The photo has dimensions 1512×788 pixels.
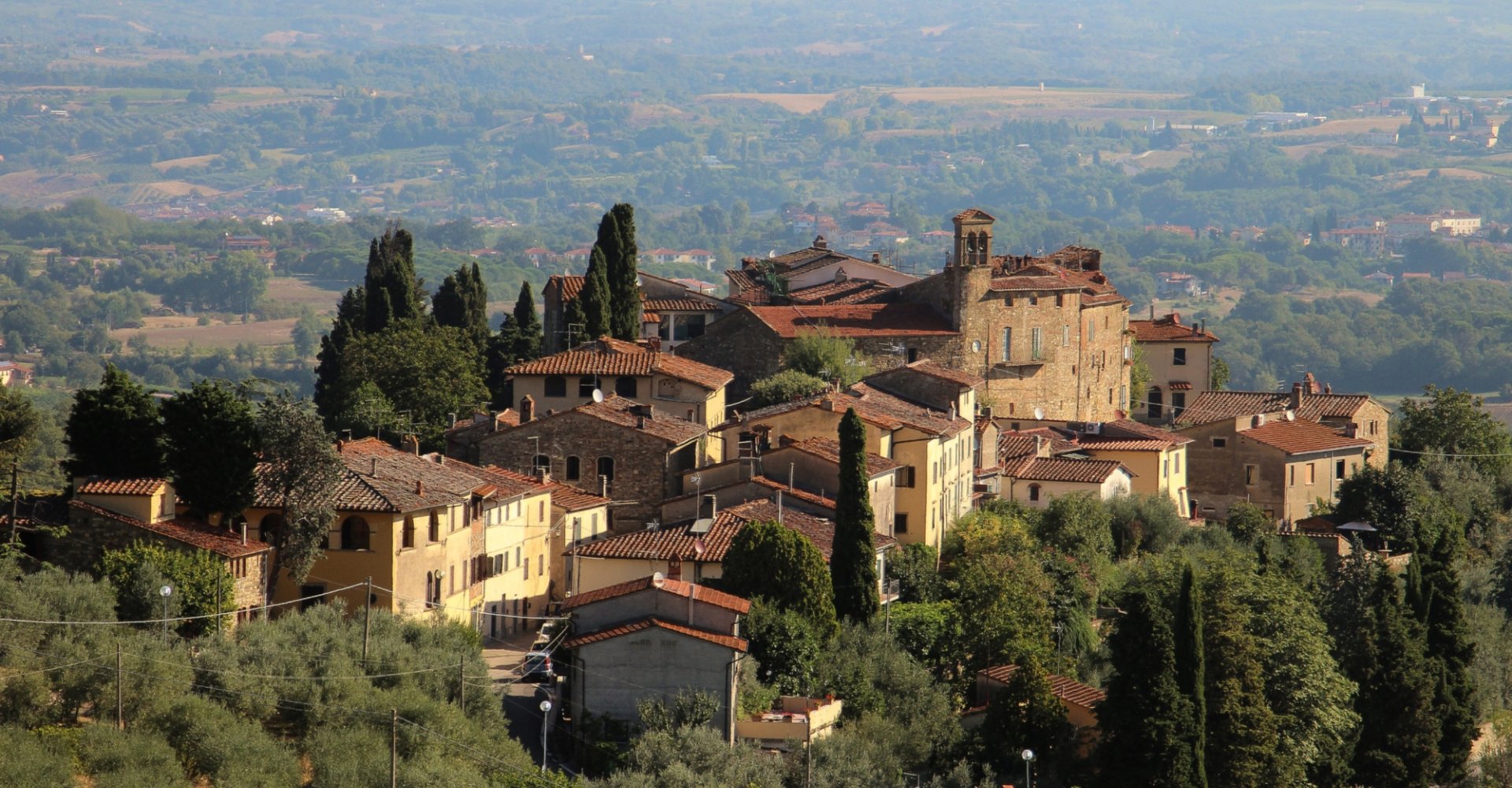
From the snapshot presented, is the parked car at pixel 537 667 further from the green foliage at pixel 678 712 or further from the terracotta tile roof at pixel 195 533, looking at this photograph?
the terracotta tile roof at pixel 195 533

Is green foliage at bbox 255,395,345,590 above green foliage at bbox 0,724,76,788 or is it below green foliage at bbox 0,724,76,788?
above

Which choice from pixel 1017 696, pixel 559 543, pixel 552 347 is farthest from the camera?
pixel 552 347

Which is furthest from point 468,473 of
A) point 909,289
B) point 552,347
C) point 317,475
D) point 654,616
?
point 909,289

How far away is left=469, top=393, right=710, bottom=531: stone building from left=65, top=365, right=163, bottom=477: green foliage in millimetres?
11852

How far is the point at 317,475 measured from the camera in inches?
1569

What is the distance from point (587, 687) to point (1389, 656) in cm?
1662

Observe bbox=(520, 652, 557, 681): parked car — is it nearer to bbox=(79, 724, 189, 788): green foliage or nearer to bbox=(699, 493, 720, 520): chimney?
bbox=(699, 493, 720, 520): chimney

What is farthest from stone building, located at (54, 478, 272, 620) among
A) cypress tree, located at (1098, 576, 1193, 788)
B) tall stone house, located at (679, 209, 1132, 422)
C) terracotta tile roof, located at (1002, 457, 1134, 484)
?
tall stone house, located at (679, 209, 1132, 422)

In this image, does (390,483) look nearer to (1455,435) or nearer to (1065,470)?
(1065,470)

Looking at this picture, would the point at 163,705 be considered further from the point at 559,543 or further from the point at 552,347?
the point at 552,347

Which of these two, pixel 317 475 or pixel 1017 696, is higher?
pixel 317 475

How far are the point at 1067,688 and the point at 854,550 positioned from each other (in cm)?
453

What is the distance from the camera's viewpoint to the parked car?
126 ft

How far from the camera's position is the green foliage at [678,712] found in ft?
119
